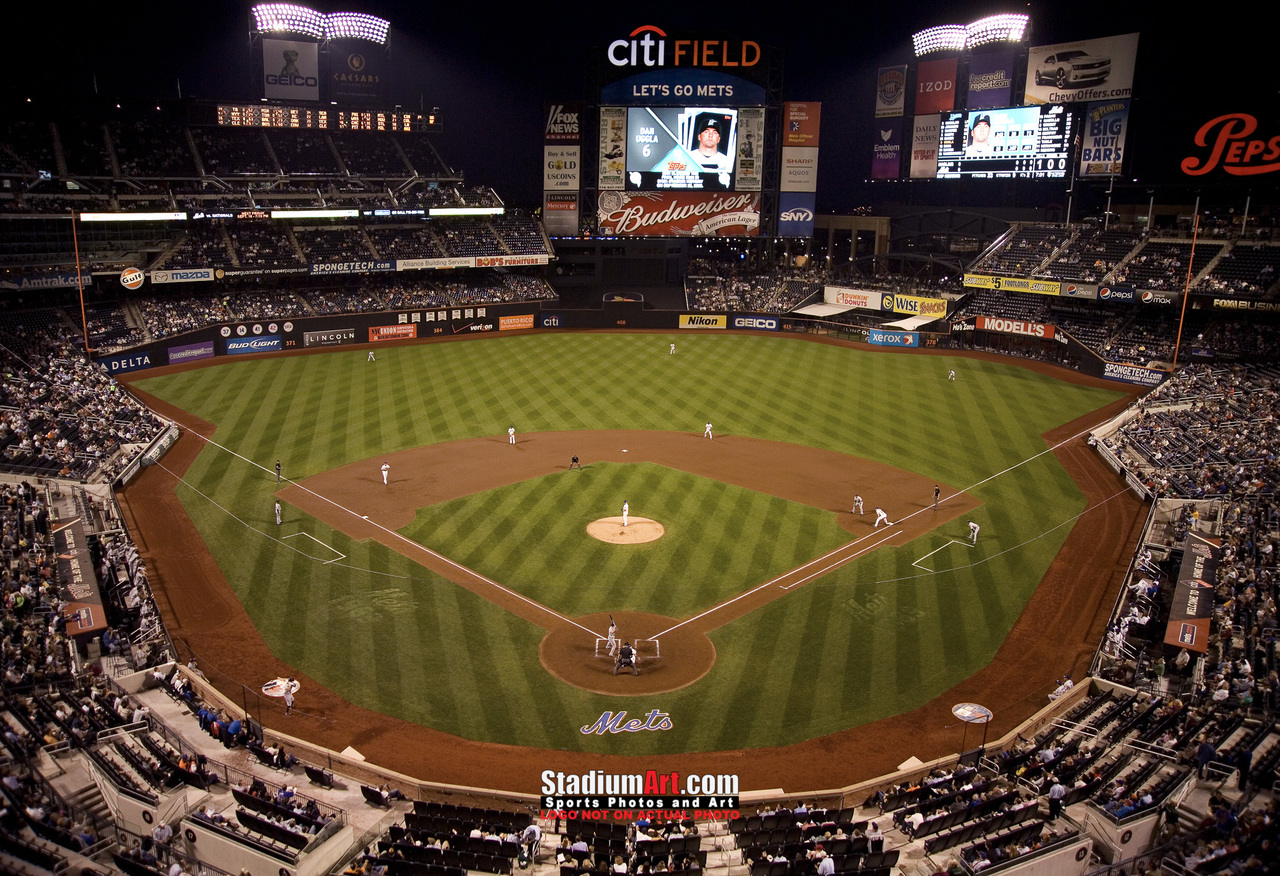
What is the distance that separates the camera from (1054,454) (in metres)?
36.6

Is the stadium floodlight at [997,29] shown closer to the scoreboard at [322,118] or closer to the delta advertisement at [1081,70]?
the delta advertisement at [1081,70]

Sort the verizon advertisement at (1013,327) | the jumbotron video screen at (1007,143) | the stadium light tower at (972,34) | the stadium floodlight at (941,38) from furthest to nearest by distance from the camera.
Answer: the stadium floodlight at (941,38)
the stadium light tower at (972,34)
the jumbotron video screen at (1007,143)
the verizon advertisement at (1013,327)

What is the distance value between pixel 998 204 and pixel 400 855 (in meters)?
64.5

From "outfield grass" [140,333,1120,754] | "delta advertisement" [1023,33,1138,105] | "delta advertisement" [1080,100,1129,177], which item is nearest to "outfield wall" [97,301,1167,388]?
"outfield grass" [140,333,1120,754]

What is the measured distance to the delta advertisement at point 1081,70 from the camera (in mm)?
51662

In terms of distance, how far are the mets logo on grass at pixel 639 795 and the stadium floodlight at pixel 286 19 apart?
59.1m

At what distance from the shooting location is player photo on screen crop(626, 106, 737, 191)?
200 ft

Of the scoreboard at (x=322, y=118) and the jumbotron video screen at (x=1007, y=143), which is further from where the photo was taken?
the scoreboard at (x=322, y=118)

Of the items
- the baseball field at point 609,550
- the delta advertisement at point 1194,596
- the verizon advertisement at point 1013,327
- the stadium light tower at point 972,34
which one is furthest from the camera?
the stadium light tower at point 972,34

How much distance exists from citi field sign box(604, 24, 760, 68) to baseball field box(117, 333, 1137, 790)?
2623 cm

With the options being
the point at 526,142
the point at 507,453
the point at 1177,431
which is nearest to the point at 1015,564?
the point at 1177,431

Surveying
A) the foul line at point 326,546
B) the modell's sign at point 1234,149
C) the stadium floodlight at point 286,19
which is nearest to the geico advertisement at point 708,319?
the modell's sign at point 1234,149

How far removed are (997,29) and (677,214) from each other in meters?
24.1

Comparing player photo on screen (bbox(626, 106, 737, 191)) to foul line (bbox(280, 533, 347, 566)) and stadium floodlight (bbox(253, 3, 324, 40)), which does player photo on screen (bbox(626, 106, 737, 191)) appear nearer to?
stadium floodlight (bbox(253, 3, 324, 40))
